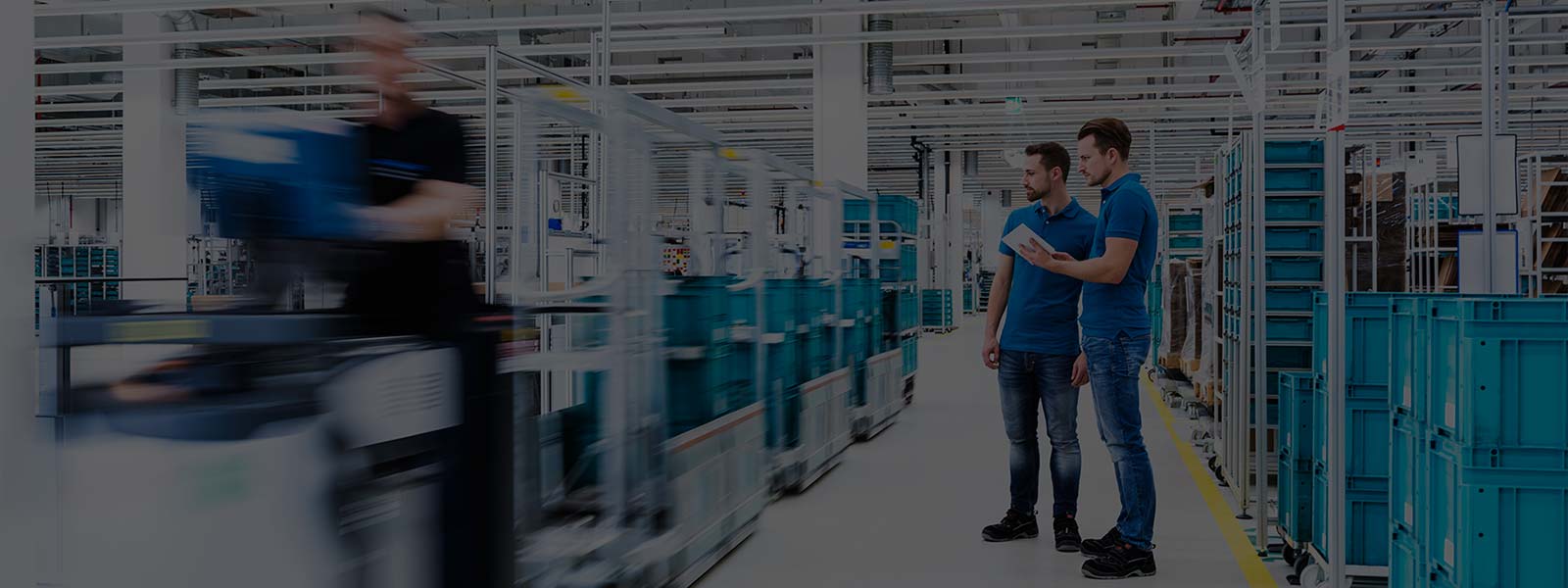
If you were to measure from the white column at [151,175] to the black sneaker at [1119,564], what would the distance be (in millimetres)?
12998

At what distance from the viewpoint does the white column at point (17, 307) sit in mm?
1688

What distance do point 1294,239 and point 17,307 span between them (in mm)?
5931

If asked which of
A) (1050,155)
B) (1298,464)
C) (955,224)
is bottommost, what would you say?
(1298,464)

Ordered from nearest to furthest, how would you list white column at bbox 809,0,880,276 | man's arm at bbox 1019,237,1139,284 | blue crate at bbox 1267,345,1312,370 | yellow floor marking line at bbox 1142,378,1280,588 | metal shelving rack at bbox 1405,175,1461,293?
man's arm at bbox 1019,237,1139,284, yellow floor marking line at bbox 1142,378,1280,588, blue crate at bbox 1267,345,1312,370, metal shelving rack at bbox 1405,175,1461,293, white column at bbox 809,0,880,276

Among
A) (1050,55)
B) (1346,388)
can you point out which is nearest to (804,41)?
(1050,55)

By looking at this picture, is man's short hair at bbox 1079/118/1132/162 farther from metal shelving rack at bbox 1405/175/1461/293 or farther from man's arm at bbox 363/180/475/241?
metal shelving rack at bbox 1405/175/1461/293

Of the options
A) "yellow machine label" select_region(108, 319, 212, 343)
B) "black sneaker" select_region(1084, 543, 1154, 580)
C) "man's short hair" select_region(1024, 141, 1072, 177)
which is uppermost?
"man's short hair" select_region(1024, 141, 1072, 177)

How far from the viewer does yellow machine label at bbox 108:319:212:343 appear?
2172mm

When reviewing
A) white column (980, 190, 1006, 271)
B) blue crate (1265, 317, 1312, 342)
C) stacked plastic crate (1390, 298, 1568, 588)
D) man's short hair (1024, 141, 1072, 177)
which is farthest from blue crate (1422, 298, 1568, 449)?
white column (980, 190, 1006, 271)

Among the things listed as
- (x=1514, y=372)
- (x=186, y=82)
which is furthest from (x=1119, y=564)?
(x=186, y=82)

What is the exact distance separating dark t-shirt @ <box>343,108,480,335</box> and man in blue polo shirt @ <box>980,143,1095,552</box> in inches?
108

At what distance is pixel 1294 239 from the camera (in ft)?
20.1

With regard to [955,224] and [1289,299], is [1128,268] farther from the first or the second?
[955,224]

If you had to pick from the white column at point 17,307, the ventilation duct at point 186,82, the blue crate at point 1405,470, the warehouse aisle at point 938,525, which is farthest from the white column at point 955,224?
the white column at point 17,307
